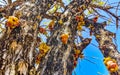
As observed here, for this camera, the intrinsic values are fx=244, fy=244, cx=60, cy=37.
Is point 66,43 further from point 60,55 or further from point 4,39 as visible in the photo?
point 4,39

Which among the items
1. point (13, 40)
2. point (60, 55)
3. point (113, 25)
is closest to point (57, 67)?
point (60, 55)

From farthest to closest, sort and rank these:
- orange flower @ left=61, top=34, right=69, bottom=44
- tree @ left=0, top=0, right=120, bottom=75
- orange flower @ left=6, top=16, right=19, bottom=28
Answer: orange flower @ left=61, top=34, right=69, bottom=44
orange flower @ left=6, top=16, right=19, bottom=28
tree @ left=0, top=0, right=120, bottom=75

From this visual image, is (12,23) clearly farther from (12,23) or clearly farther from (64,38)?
(64,38)

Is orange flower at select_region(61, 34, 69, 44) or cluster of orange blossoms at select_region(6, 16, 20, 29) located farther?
orange flower at select_region(61, 34, 69, 44)

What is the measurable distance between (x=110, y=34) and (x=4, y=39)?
2918 millimetres

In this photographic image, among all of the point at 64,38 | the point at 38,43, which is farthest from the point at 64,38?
the point at 38,43

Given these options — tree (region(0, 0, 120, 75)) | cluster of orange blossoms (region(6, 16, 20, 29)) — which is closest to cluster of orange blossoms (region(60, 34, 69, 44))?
tree (region(0, 0, 120, 75))

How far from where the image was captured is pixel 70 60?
10.6 feet

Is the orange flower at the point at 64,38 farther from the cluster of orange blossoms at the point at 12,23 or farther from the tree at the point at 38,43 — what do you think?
the cluster of orange blossoms at the point at 12,23

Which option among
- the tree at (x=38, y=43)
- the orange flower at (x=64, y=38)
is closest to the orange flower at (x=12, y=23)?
the tree at (x=38, y=43)

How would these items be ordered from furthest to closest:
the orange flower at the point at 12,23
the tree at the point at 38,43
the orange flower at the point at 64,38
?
the orange flower at the point at 64,38 → the orange flower at the point at 12,23 → the tree at the point at 38,43

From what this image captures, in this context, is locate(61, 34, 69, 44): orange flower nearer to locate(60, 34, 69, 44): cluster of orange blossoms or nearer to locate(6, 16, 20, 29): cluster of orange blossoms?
locate(60, 34, 69, 44): cluster of orange blossoms

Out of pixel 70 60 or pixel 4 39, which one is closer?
pixel 4 39

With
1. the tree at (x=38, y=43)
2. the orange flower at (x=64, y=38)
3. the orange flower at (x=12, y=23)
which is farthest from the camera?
the orange flower at (x=64, y=38)
